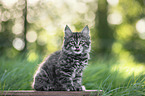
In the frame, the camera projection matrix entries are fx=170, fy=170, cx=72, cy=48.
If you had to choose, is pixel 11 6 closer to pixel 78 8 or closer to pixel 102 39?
pixel 78 8

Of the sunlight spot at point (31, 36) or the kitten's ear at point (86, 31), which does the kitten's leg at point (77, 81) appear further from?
the sunlight spot at point (31, 36)

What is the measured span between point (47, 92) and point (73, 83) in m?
→ 0.52

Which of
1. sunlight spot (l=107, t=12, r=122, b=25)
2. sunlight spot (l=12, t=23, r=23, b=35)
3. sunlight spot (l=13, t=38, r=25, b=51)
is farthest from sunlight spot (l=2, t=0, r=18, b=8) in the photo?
sunlight spot (l=107, t=12, r=122, b=25)

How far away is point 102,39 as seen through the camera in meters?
8.80

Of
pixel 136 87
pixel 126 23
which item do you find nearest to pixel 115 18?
pixel 126 23

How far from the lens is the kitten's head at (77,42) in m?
3.00

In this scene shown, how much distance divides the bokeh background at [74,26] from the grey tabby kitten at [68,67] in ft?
4.42

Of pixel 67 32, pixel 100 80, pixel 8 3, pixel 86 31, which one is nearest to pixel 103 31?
pixel 8 3

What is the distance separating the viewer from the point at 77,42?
3047 mm

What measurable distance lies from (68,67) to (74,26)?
4998 millimetres

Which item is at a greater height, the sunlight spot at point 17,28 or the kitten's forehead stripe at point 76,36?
the sunlight spot at point 17,28

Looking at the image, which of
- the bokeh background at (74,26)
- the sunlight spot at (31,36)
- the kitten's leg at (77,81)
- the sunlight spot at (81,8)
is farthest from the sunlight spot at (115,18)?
the kitten's leg at (77,81)

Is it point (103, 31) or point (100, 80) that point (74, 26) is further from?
point (100, 80)

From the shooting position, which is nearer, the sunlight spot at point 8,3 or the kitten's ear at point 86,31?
the kitten's ear at point 86,31
